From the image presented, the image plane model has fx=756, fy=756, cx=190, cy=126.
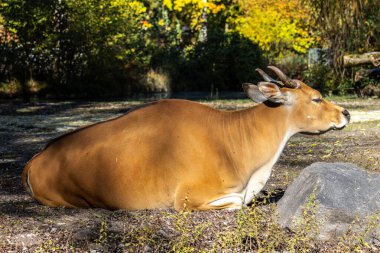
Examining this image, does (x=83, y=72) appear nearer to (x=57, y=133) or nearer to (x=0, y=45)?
(x=0, y=45)

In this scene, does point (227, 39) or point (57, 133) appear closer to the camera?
point (57, 133)

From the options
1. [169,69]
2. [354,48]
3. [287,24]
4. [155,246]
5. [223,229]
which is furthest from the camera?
[287,24]

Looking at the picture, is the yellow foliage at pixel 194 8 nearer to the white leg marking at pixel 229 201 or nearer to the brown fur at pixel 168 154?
the brown fur at pixel 168 154

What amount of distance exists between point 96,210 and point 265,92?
1.75 meters

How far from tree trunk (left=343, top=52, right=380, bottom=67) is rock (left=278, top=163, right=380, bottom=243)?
42.2 ft

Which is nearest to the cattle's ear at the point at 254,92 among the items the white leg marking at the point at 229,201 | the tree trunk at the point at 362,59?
the white leg marking at the point at 229,201

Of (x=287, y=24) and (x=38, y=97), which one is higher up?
(x=287, y=24)

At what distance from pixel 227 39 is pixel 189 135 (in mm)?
22679

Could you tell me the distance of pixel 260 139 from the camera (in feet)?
21.6

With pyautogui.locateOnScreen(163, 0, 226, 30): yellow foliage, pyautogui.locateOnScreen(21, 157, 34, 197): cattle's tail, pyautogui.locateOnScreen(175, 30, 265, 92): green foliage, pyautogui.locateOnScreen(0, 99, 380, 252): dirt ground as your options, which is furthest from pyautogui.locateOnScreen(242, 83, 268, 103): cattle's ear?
pyautogui.locateOnScreen(163, 0, 226, 30): yellow foliage

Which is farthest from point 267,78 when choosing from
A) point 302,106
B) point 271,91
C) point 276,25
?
point 276,25

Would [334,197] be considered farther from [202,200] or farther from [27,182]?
[27,182]

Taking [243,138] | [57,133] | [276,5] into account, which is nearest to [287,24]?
[276,5]

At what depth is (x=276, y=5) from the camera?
1368 inches
